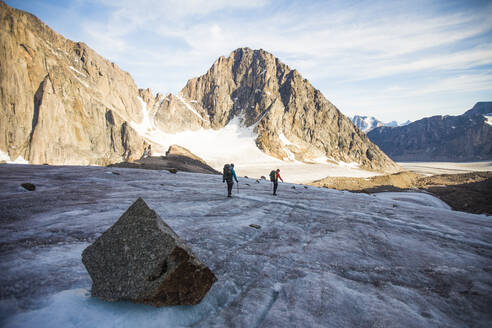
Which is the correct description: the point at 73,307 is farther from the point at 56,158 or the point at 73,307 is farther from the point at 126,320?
the point at 56,158

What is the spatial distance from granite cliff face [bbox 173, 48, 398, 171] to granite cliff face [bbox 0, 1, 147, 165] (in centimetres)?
6200

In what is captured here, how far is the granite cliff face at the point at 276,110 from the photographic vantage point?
A: 126 meters

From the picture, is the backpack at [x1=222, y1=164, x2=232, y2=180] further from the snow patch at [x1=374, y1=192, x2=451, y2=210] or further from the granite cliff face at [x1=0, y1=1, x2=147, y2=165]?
the granite cliff face at [x1=0, y1=1, x2=147, y2=165]

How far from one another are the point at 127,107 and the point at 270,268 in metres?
141

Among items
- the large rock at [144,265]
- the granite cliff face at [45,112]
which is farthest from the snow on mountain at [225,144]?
the large rock at [144,265]

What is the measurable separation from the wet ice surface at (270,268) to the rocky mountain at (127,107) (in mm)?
77462

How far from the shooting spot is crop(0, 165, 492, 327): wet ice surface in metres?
3.62

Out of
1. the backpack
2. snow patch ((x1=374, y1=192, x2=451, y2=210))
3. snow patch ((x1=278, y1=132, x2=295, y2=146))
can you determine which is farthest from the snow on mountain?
the backpack

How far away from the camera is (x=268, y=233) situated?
310 inches

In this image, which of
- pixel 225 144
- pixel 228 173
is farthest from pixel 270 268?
pixel 225 144

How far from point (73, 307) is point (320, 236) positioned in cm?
688

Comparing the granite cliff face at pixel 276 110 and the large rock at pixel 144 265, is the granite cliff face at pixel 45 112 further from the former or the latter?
the large rock at pixel 144 265

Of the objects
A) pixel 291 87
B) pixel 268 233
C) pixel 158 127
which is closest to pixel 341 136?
pixel 291 87

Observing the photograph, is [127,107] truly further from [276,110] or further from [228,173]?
[228,173]
